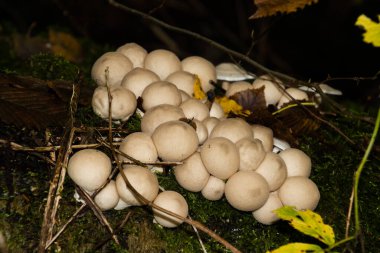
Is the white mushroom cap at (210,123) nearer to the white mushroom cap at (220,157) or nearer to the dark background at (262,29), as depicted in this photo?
the white mushroom cap at (220,157)

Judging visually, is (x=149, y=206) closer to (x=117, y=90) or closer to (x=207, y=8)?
(x=117, y=90)

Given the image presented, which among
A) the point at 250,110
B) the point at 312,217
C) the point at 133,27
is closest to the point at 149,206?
the point at 312,217

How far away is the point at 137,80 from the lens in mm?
2426

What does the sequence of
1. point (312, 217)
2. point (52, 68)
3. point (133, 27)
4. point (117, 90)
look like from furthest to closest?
point (133, 27) → point (52, 68) → point (117, 90) → point (312, 217)

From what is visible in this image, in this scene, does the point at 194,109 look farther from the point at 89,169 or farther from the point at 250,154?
the point at 89,169

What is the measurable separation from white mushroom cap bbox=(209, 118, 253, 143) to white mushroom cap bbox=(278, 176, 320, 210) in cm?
31

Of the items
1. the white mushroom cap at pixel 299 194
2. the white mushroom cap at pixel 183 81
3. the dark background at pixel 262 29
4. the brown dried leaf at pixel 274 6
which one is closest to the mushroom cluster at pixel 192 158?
the white mushroom cap at pixel 299 194

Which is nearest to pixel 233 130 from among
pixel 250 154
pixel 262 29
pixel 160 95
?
pixel 250 154

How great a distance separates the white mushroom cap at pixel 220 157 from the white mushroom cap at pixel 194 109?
238mm

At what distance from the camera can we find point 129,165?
2105 millimetres

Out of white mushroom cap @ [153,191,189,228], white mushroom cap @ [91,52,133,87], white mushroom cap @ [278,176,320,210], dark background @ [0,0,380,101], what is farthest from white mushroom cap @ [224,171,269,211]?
dark background @ [0,0,380,101]

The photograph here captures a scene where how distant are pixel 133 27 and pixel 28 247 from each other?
4806 millimetres

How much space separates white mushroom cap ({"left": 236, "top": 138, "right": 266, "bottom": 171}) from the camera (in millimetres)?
2146

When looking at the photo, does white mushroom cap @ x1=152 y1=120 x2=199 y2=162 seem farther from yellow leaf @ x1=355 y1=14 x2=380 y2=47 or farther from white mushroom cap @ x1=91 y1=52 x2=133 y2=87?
yellow leaf @ x1=355 y1=14 x2=380 y2=47
